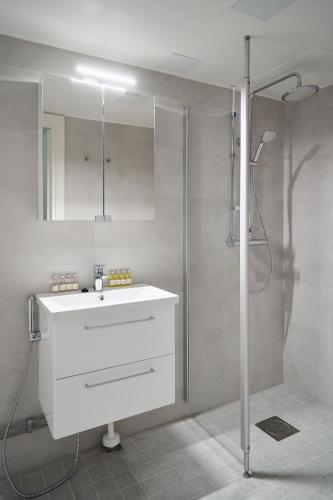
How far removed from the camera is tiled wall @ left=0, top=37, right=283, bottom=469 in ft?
6.48

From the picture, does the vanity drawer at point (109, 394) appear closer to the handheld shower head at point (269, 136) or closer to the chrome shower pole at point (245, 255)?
the chrome shower pole at point (245, 255)

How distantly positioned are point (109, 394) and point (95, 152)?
1365 mm

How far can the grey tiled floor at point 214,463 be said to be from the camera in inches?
73.5

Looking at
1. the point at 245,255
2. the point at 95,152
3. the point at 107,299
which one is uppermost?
the point at 95,152

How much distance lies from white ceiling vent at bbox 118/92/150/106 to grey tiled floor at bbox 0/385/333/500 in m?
1.93

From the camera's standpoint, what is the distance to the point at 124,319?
1.82 meters

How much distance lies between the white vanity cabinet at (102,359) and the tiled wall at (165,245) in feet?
0.81

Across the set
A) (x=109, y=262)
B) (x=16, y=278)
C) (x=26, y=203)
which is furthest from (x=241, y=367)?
(x=26, y=203)

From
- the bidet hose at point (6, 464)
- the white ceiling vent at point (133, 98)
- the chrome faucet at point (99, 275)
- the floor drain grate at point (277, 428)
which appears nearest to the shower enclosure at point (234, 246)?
the floor drain grate at point (277, 428)

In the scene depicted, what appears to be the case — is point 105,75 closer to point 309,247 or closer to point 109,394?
point 309,247

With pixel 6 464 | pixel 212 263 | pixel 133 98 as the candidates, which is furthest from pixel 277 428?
pixel 133 98

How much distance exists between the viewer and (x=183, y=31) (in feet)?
6.27

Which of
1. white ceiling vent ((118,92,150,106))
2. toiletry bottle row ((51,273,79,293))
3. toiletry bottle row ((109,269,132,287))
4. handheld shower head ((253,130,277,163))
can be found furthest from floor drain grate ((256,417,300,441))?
white ceiling vent ((118,92,150,106))

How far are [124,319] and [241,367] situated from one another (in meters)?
0.70
